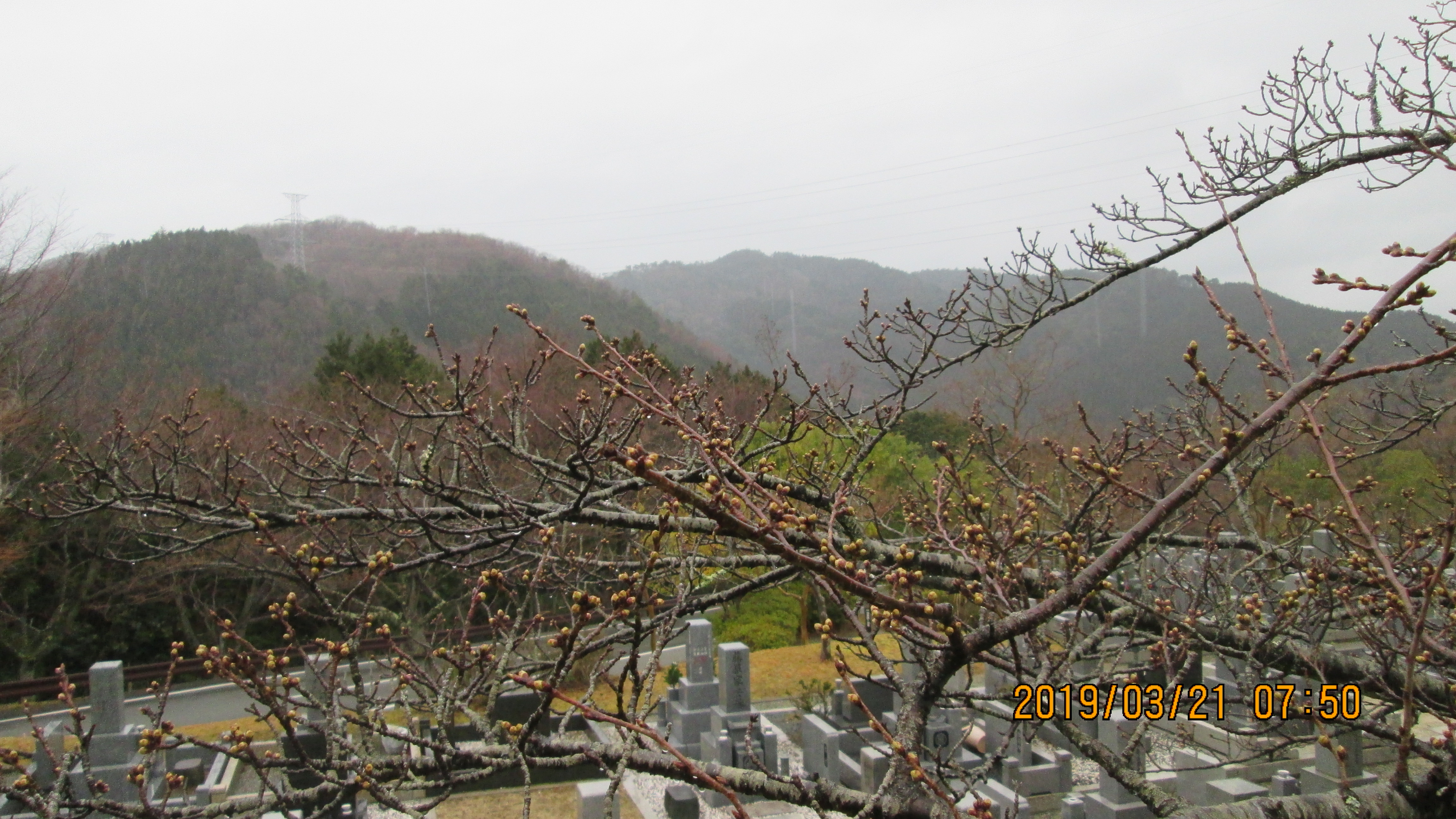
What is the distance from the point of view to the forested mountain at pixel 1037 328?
14.4 metres

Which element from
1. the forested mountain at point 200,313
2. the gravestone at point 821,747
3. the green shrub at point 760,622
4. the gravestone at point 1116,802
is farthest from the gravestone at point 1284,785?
the forested mountain at point 200,313

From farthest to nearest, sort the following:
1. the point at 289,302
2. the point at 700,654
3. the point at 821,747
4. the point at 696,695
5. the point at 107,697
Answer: the point at 289,302
the point at 700,654
the point at 696,695
the point at 821,747
the point at 107,697

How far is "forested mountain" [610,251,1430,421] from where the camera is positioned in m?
14.4

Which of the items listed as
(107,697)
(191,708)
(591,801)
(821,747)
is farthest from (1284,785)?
(191,708)

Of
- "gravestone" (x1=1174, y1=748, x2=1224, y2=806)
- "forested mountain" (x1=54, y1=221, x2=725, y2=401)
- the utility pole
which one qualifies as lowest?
"gravestone" (x1=1174, y1=748, x2=1224, y2=806)

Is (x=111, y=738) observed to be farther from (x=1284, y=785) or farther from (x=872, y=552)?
(x=1284, y=785)

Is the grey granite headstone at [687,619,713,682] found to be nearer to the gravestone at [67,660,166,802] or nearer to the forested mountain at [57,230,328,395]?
the gravestone at [67,660,166,802]

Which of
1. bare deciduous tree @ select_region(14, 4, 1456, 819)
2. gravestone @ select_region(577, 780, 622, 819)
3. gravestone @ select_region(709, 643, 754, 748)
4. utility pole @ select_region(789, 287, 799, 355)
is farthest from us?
utility pole @ select_region(789, 287, 799, 355)

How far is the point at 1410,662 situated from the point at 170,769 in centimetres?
1161

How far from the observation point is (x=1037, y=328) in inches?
1080

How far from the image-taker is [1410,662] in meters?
1.51
